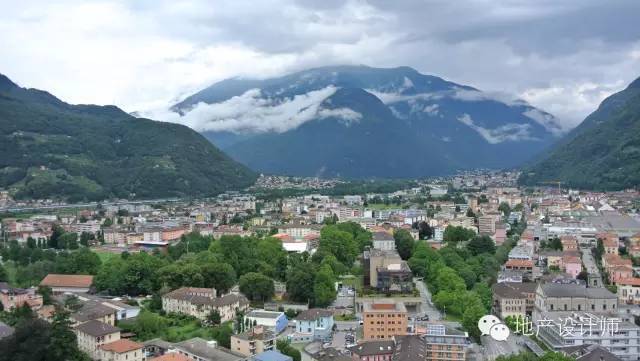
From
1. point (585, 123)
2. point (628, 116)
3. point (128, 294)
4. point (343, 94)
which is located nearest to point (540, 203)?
point (628, 116)

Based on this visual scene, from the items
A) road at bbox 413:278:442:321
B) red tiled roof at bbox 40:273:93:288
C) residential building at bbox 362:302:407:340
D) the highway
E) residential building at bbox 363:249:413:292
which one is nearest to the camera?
residential building at bbox 362:302:407:340

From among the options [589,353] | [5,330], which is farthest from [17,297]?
[589,353]

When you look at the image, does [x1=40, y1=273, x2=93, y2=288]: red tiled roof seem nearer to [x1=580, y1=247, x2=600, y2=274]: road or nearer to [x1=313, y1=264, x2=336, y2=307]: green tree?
[x1=313, y1=264, x2=336, y2=307]: green tree

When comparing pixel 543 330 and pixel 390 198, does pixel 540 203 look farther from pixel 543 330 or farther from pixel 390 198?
pixel 543 330

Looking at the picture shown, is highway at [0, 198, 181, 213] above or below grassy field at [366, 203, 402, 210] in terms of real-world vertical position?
above

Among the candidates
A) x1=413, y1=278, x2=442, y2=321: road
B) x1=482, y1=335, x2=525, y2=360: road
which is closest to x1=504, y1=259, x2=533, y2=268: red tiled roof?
x1=413, y1=278, x2=442, y2=321: road
